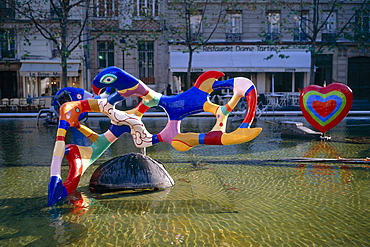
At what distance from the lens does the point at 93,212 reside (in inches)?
173

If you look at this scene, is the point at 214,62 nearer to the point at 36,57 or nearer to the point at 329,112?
the point at 36,57

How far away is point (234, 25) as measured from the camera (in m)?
28.6

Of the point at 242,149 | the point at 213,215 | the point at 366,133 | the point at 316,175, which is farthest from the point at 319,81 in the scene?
the point at 213,215

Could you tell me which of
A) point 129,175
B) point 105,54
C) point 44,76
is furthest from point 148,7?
point 129,175

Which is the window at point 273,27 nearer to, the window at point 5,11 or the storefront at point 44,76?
the storefront at point 44,76

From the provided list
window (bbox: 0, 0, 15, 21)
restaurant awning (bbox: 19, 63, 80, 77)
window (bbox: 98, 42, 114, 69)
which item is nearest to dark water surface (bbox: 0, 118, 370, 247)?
window (bbox: 0, 0, 15, 21)

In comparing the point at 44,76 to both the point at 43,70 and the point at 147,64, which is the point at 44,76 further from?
the point at 147,64

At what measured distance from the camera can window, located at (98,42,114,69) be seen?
28.1 m

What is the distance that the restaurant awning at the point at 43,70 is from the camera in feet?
84.0

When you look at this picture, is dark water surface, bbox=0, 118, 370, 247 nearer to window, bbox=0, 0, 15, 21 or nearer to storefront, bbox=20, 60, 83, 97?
window, bbox=0, 0, 15, 21

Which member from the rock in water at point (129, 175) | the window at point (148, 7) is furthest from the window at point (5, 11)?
the rock in water at point (129, 175)

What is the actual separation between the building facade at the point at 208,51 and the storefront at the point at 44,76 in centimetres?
7

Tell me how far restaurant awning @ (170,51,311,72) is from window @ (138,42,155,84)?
1799 mm

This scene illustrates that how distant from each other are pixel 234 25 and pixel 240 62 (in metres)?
3.21
